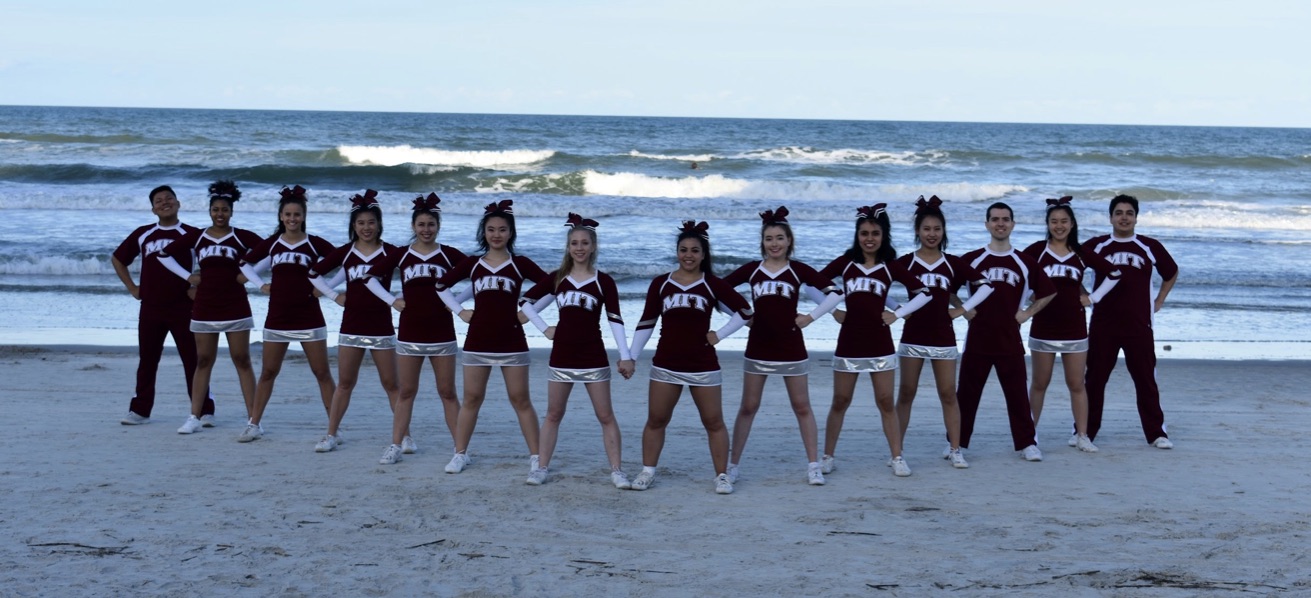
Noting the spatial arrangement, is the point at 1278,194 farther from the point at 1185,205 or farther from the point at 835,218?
the point at 835,218

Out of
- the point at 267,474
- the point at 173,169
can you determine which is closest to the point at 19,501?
the point at 267,474

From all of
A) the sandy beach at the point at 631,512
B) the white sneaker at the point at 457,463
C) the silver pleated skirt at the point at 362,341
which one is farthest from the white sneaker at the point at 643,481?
the silver pleated skirt at the point at 362,341

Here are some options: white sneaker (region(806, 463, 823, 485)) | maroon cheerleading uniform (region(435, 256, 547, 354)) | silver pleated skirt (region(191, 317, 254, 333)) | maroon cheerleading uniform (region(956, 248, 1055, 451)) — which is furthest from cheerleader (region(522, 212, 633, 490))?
silver pleated skirt (region(191, 317, 254, 333))

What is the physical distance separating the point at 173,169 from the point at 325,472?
32103mm

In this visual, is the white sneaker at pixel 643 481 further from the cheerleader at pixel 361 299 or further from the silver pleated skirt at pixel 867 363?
the cheerleader at pixel 361 299

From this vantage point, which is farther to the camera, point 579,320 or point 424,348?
point 424,348

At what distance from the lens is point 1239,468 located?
22.4ft

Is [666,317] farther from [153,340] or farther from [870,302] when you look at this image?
[153,340]

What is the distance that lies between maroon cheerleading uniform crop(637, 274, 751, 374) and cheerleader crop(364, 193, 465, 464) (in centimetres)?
127

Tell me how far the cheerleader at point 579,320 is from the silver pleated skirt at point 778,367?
695mm

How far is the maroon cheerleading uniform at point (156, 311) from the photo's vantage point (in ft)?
25.3

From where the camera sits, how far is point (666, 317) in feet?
20.0

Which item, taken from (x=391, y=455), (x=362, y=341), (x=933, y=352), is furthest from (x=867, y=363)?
(x=362, y=341)

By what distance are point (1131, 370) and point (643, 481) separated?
342 cm
